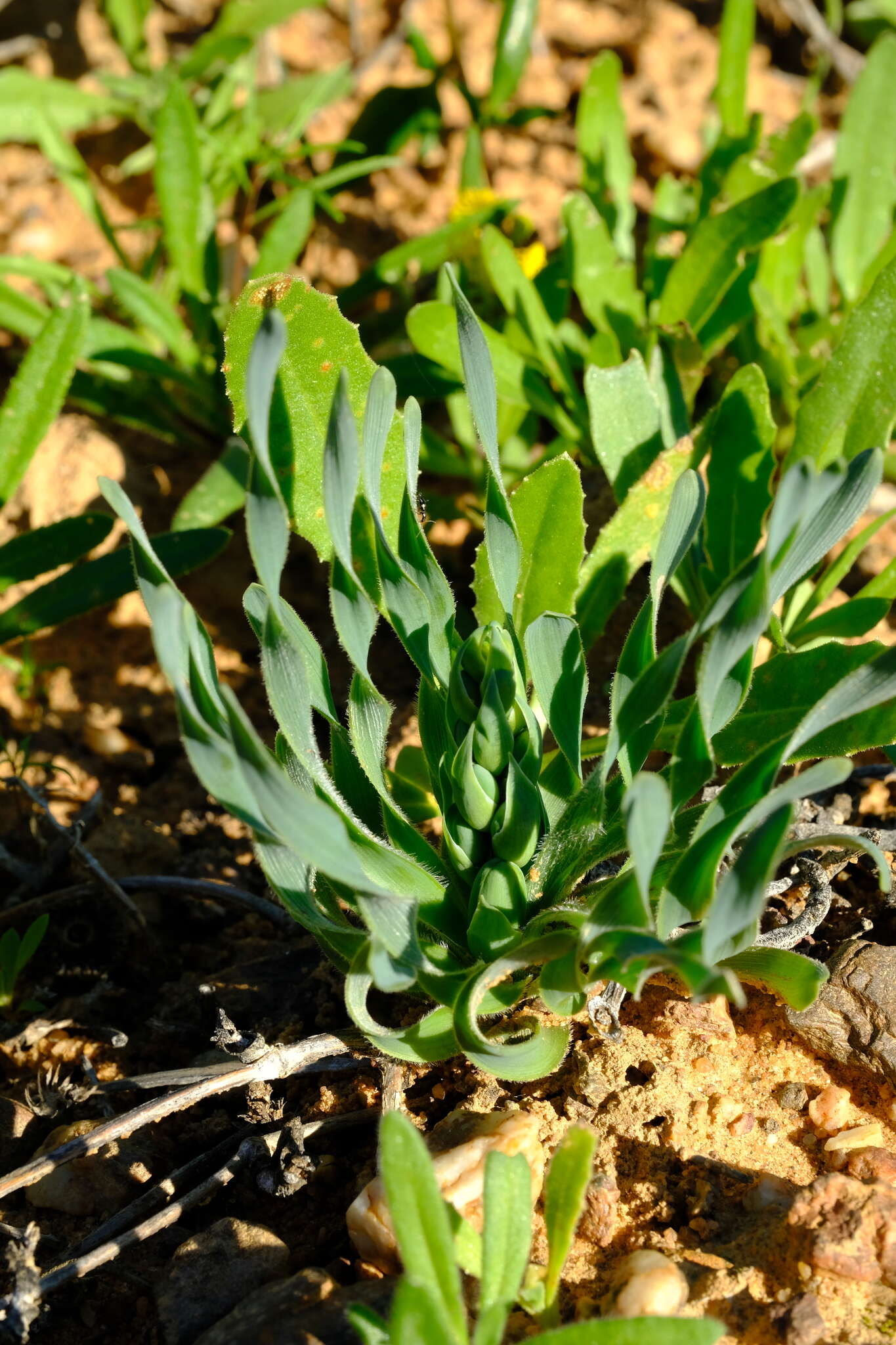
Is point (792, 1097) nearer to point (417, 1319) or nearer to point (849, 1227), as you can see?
point (849, 1227)

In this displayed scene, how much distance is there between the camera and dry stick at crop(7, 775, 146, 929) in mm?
1902

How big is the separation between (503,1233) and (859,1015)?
0.64m

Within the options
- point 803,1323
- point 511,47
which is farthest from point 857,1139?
point 511,47

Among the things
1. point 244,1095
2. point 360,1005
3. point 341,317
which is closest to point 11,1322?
point 244,1095

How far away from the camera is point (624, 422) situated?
6.86 ft

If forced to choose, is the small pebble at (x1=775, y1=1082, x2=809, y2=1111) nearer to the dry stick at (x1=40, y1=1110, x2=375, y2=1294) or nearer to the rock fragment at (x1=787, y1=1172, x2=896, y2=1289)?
the rock fragment at (x1=787, y1=1172, x2=896, y2=1289)

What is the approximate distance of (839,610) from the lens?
1981 mm

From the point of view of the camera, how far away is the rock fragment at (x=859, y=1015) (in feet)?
5.06

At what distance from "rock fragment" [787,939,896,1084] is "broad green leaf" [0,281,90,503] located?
1.80 meters

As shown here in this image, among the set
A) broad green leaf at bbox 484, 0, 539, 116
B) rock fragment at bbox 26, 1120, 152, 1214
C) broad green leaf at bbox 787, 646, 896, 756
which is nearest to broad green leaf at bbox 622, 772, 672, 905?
broad green leaf at bbox 787, 646, 896, 756

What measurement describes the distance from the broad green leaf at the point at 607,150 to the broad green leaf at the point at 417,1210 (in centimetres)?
226

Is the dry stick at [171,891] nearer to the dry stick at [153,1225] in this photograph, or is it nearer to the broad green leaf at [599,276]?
the dry stick at [153,1225]

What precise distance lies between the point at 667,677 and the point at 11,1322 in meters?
1.04

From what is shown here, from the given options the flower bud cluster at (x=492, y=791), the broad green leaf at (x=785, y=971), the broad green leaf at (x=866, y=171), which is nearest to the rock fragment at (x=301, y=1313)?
the flower bud cluster at (x=492, y=791)
